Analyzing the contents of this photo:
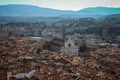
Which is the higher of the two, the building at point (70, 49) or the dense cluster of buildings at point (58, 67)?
the dense cluster of buildings at point (58, 67)

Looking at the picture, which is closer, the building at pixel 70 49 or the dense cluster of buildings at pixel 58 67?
the dense cluster of buildings at pixel 58 67

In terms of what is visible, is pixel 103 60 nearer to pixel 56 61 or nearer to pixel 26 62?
pixel 56 61

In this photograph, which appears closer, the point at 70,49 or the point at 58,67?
the point at 58,67

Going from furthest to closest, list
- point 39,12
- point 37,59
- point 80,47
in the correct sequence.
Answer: point 39,12
point 80,47
point 37,59

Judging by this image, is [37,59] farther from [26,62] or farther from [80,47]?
[80,47]

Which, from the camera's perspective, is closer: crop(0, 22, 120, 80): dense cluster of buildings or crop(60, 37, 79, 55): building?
crop(0, 22, 120, 80): dense cluster of buildings

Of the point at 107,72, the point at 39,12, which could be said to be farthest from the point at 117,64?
the point at 39,12

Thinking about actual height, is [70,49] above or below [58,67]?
below

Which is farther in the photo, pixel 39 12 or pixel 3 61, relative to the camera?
pixel 39 12

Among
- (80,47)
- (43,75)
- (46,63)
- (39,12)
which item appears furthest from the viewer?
(39,12)

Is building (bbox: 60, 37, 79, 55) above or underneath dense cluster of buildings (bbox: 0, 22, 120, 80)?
underneath
